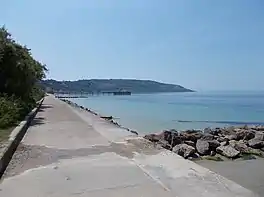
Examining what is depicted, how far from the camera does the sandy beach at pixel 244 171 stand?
980 cm

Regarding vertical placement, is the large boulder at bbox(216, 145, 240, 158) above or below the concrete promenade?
below

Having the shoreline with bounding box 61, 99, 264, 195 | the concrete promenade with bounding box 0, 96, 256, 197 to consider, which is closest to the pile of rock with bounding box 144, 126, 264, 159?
the shoreline with bounding box 61, 99, 264, 195

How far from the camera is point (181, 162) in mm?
7297

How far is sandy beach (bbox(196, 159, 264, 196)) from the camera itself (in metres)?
9.80

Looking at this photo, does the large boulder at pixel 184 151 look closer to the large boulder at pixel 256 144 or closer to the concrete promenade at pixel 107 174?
the large boulder at pixel 256 144

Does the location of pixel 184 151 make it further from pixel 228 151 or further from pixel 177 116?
pixel 177 116

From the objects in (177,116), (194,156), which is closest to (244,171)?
(194,156)

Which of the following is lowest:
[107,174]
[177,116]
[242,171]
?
[177,116]

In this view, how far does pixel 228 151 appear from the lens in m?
14.6

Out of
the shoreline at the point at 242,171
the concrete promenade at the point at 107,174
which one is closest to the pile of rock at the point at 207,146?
the shoreline at the point at 242,171

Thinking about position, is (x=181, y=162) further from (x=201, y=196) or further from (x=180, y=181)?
(x=201, y=196)

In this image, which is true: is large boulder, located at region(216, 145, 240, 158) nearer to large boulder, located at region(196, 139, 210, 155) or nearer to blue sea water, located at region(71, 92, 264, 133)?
large boulder, located at region(196, 139, 210, 155)

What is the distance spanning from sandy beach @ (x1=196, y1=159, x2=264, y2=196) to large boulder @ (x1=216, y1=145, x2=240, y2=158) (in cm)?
78

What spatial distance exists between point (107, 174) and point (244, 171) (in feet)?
21.8
